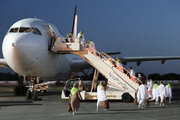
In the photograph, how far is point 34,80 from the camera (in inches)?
731

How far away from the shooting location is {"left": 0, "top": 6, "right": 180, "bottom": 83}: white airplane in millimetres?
16250

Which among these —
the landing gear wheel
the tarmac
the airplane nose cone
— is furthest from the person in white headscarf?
the airplane nose cone

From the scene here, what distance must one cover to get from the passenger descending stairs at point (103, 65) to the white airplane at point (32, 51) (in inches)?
39.5

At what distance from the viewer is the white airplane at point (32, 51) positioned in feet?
53.3

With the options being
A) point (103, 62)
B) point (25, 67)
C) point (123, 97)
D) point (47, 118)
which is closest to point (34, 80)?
point (25, 67)

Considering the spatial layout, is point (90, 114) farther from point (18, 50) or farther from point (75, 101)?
point (18, 50)

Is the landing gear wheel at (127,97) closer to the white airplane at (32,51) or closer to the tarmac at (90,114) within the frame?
the tarmac at (90,114)

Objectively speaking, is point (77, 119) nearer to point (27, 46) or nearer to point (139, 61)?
point (27, 46)

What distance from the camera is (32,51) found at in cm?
1670

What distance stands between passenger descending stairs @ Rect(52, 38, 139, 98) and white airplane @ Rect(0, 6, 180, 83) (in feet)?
3.29

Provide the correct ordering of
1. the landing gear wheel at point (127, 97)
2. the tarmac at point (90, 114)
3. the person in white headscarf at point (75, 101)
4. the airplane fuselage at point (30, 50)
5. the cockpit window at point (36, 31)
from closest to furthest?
the tarmac at point (90, 114)
the person in white headscarf at point (75, 101)
the airplane fuselage at point (30, 50)
the landing gear wheel at point (127, 97)
the cockpit window at point (36, 31)

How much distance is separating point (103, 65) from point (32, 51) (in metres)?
4.30

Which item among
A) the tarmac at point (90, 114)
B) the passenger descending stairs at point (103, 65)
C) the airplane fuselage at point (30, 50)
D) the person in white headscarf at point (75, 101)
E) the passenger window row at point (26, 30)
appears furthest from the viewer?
the passenger window row at point (26, 30)

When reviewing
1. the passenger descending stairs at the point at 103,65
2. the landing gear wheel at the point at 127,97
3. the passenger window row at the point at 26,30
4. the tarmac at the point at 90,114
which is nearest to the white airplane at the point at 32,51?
the passenger window row at the point at 26,30
